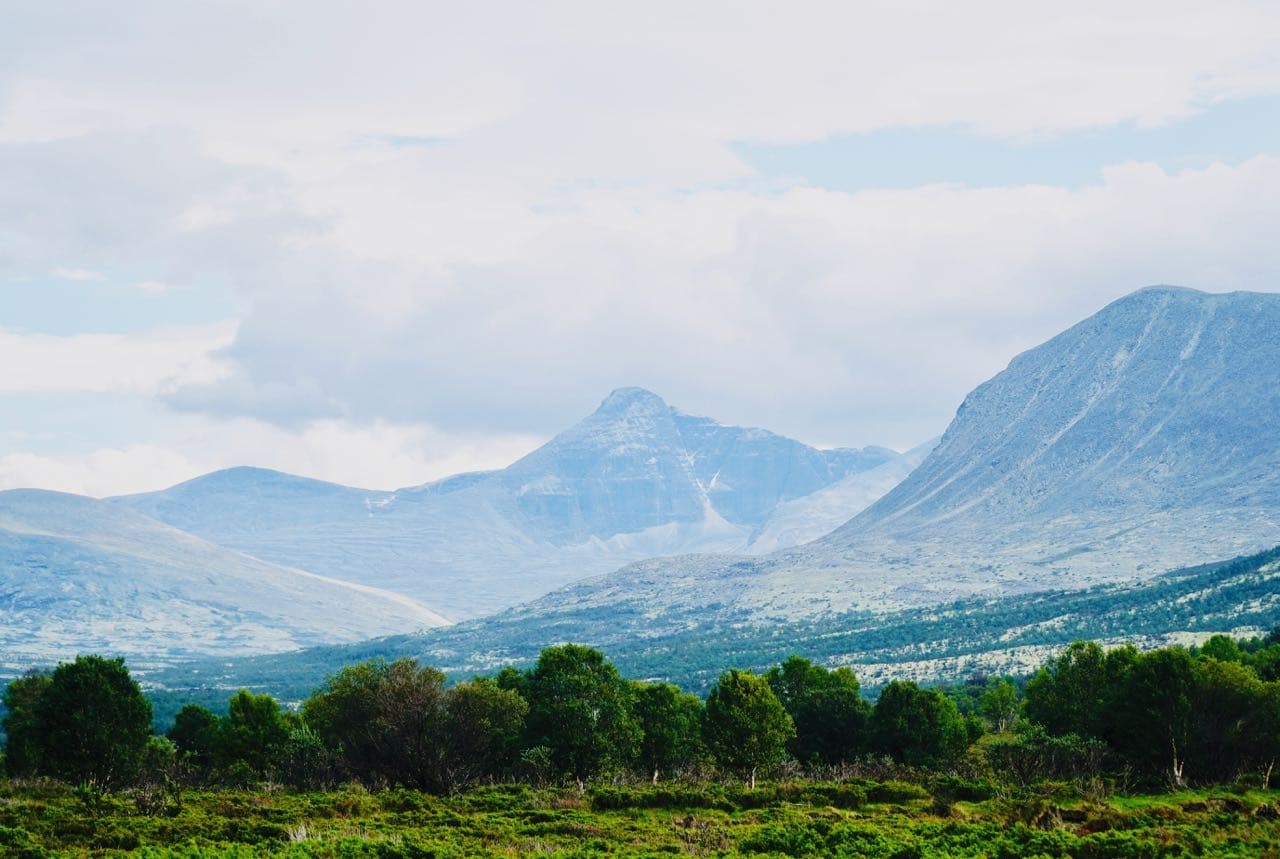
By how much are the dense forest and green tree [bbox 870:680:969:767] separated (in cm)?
18

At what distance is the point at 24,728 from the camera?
310 feet

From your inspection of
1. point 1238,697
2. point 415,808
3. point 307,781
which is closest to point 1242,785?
point 1238,697

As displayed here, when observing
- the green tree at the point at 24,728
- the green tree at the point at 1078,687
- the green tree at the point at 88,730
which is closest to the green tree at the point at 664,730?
the green tree at the point at 1078,687

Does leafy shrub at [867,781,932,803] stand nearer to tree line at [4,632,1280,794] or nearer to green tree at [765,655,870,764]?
tree line at [4,632,1280,794]

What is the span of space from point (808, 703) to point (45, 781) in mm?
60974

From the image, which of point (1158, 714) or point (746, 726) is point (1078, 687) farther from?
point (746, 726)

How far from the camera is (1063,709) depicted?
109m

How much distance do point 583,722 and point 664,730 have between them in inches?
384

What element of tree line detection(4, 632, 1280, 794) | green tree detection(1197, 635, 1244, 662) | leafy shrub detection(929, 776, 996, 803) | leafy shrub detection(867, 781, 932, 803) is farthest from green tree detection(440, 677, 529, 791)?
green tree detection(1197, 635, 1244, 662)

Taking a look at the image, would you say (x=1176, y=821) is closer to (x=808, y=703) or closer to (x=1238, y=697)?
(x=1238, y=697)

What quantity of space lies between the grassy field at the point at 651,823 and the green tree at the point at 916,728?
19606mm

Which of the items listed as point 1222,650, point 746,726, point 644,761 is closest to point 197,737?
point 644,761

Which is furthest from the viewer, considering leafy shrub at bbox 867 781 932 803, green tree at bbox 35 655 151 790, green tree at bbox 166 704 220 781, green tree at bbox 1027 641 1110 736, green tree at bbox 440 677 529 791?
green tree at bbox 166 704 220 781

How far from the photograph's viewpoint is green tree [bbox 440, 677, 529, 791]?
3684 inches
